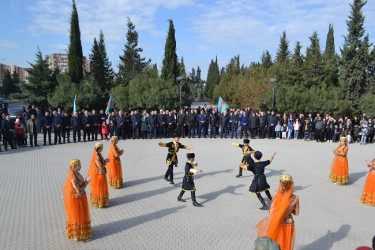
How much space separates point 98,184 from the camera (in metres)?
7.51

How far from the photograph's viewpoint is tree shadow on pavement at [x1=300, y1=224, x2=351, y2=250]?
589 centimetres

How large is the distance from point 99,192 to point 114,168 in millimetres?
1565

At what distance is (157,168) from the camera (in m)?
11.8

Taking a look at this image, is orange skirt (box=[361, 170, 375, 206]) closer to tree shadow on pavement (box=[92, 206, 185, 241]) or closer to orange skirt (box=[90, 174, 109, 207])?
tree shadow on pavement (box=[92, 206, 185, 241])

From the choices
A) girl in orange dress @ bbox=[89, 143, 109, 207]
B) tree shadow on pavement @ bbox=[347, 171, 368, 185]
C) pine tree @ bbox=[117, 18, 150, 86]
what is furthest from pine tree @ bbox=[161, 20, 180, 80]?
girl in orange dress @ bbox=[89, 143, 109, 207]

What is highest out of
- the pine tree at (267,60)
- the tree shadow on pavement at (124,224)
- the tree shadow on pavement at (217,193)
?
the pine tree at (267,60)

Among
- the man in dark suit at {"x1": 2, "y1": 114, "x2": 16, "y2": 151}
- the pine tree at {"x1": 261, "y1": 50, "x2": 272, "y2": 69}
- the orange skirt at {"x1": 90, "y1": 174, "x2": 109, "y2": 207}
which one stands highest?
the pine tree at {"x1": 261, "y1": 50, "x2": 272, "y2": 69}

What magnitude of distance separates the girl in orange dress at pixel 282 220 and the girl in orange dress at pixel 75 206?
3604 mm

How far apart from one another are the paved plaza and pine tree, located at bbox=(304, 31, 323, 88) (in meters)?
14.8

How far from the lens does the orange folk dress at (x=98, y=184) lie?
24.7 feet

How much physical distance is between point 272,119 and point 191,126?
566 cm

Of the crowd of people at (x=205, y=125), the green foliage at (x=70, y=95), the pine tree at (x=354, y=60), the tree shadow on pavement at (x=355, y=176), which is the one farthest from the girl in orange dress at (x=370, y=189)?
the pine tree at (x=354, y=60)

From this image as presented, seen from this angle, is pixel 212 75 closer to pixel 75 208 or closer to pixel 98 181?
pixel 98 181

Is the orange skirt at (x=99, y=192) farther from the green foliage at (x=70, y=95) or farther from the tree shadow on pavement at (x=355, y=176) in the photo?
the green foliage at (x=70, y=95)
